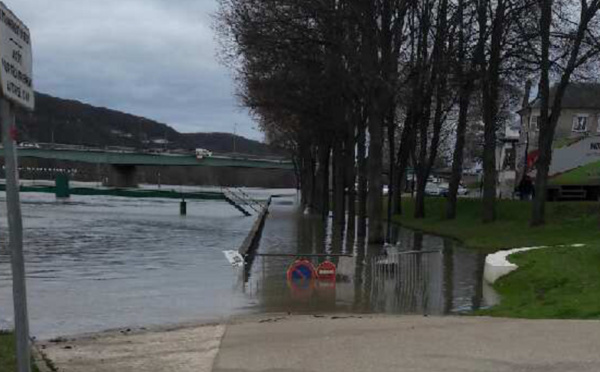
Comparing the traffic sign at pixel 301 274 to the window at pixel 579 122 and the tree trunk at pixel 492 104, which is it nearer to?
the tree trunk at pixel 492 104

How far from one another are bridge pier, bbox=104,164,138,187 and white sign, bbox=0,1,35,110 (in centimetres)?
11407

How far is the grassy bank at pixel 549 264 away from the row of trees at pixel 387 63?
1752 mm

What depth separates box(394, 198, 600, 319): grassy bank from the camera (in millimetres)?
12305

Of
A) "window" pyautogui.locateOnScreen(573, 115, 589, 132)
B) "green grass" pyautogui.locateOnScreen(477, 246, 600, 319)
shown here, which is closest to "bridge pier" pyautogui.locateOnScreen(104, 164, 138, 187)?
"window" pyautogui.locateOnScreen(573, 115, 589, 132)

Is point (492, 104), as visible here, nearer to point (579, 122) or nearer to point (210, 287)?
point (210, 287)

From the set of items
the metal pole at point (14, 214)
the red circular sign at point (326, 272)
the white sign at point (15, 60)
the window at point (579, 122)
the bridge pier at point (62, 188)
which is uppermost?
the window at point (579, 122)

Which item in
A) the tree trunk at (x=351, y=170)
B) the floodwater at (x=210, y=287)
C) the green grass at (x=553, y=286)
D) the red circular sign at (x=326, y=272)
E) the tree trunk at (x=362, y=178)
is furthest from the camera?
the tree trunk at (x=351, y=170)

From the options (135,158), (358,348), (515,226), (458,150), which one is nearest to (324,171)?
(458,150)

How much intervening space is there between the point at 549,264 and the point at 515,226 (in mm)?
15657

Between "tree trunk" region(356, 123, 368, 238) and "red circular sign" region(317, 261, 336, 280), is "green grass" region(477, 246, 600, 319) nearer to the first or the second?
"red circular sign" region(317, 261, 336, 280)

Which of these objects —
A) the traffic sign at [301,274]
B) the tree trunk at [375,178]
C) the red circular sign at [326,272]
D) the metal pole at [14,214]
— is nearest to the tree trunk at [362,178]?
the tree trunk at [375,178]

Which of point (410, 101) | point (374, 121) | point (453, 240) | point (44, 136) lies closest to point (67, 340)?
point (374, 121)

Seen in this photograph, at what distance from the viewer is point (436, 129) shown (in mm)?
41938

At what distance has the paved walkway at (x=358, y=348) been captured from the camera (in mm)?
7633
